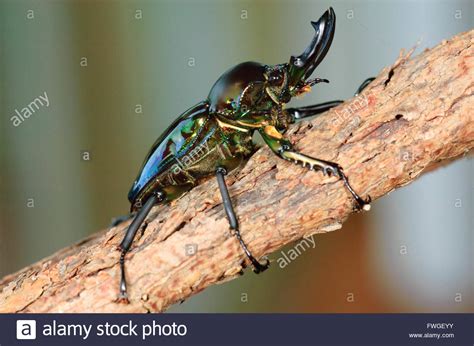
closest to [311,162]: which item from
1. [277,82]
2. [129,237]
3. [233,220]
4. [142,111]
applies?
[233,220]

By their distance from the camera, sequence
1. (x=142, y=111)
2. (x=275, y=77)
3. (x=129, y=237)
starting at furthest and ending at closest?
(x=142, y=111) → (x=275, y=77) → (x=129, y=237)

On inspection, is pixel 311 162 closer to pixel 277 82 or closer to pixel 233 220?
pixel 233 220

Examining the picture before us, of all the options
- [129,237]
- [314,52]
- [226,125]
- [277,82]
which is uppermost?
[314,52]

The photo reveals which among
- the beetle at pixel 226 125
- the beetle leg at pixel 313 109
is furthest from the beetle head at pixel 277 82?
the beetle leg at pixel 313 109

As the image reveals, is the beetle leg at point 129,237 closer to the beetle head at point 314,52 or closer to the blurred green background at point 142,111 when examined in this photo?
the beetle head at point 314,52

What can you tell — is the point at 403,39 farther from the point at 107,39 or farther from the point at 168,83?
the point at 107,39

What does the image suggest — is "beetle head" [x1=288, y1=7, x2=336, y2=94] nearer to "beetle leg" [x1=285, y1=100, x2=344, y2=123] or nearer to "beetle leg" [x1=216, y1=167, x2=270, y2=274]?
"beetle leg" [x1=285, y1=100, x2=344, y2=123]

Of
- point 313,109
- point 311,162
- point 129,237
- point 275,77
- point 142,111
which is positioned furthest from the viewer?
point 142,111

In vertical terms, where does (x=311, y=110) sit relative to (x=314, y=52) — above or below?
below
